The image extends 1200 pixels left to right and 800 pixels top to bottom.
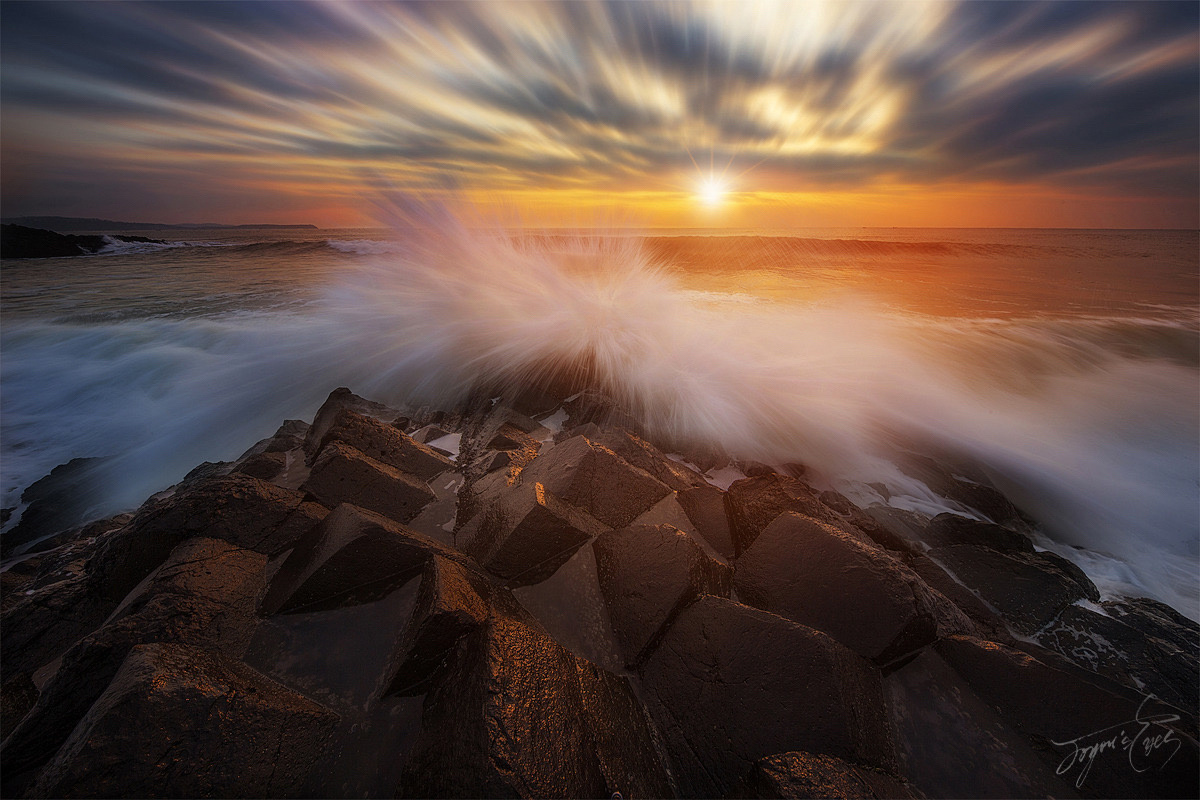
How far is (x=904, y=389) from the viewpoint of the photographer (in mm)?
6609

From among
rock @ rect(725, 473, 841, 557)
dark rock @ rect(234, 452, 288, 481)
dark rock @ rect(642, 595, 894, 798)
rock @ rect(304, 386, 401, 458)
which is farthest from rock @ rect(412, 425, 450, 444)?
dark rock @ rect(642, 595, 894, 798)

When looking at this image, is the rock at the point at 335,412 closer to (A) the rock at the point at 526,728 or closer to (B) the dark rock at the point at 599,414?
(B) the dark rock at the point at 599,414

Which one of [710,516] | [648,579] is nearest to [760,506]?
[710,516]

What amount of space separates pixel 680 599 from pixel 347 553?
69.4 inches

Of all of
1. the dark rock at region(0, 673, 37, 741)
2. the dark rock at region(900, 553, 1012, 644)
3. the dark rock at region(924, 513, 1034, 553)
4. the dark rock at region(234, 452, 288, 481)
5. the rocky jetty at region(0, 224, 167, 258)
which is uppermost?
the dark rock at region(924, 513, 1034, 553)

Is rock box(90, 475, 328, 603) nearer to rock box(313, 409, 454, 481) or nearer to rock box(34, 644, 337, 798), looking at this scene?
rock box(313, 409, 454, 481)

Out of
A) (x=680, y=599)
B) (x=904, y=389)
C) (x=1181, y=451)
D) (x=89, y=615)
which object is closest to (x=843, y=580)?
(x=680, y=599)

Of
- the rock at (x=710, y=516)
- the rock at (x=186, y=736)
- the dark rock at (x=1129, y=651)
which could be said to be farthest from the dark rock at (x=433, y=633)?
the dark rock at (x=1129, y=651)

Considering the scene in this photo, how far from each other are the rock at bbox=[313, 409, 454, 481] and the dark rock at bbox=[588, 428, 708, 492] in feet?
4.57

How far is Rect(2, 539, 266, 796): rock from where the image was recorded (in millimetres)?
1677

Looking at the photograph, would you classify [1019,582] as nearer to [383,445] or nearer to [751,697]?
[751,697]

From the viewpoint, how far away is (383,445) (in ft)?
11.8

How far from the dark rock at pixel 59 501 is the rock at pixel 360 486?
3452 millimetres

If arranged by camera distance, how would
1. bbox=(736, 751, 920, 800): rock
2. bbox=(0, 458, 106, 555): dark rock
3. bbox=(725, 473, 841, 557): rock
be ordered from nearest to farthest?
bbox=(736, 751, 920, 800): rock
bbox=(725, 473, 841, 557): rock
bbox=(0, 458, 106, 555): dark rock
